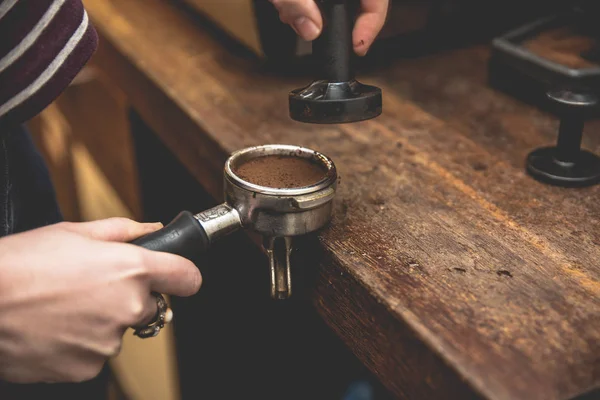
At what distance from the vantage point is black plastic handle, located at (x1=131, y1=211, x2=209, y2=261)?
64cm

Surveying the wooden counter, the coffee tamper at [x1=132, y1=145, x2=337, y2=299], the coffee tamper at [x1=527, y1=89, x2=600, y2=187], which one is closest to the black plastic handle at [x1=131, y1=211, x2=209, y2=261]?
the coffee tamper at [x1=132, y1=145, x2=337, y2=299]

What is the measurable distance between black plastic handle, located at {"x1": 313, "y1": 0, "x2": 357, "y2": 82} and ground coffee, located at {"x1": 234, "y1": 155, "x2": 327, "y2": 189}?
0.10 meters

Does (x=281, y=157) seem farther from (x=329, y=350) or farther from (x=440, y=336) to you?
(x=329, y=350)

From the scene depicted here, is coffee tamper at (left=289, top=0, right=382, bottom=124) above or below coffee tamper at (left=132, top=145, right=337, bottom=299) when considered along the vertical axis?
above

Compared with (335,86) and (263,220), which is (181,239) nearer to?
(263,220)

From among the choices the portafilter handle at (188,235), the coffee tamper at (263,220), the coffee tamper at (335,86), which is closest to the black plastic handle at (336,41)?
the coffee tamper at (335,86)

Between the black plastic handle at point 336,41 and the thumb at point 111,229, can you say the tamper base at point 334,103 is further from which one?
the thumb at point 111,229

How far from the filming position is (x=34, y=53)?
72 centimetres

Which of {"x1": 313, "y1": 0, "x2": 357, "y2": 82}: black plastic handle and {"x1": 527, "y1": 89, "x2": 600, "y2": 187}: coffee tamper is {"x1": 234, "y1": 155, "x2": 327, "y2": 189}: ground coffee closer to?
{"x1": 313, "y1": 0, "x2": 357, "y2": 82}: black plastic handle

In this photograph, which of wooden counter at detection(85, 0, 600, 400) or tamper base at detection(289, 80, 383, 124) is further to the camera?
tamper base at detection(289, 80, 383, 124)

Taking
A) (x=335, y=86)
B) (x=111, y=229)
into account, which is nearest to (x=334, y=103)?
(x=335, y=86)

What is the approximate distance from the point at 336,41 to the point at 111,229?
12.5 inches

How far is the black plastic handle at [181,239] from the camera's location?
64 centimetres

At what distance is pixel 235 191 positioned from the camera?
0.68 metres
